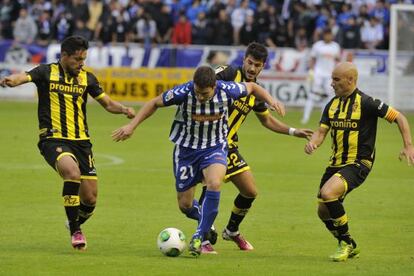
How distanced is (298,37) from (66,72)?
23.9 metres

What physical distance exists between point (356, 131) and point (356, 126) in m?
0.05

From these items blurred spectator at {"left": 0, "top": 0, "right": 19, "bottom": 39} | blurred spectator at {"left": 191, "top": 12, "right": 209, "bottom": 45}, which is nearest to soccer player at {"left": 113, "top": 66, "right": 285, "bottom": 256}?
blurred spectator at {"left": 191, "top": 12, "right": 209, "bottom": 45}

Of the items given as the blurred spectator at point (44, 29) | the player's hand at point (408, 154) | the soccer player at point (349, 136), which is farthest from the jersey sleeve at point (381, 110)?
the blurred spectator at point (44, 29)

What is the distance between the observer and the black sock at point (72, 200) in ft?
36.2

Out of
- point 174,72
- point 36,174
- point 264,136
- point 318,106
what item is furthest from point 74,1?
point 36,174

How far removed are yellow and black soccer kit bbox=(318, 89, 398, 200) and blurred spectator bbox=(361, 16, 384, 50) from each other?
76.2 ft

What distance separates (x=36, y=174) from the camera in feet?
60.5

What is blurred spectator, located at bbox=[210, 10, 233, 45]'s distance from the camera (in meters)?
35.6

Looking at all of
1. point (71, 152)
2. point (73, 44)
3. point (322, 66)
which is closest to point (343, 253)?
point (71, 152)

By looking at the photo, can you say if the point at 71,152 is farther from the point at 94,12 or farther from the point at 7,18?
the point at 94,12

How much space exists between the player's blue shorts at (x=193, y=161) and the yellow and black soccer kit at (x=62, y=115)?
38.3 inches

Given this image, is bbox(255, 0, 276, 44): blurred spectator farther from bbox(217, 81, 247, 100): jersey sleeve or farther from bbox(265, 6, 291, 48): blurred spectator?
bbox(217, 81, 247, 100): jersey sleeve

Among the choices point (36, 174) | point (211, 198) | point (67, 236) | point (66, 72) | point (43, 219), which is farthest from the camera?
point (36, 174)

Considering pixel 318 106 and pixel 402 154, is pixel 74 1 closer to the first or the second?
pixel 318 106
